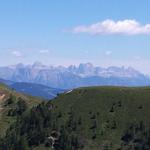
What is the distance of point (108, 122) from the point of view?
19825cm

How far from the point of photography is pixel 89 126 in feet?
648

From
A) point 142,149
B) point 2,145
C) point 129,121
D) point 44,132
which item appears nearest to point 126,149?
point 142,149

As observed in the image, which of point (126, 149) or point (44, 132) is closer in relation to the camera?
point (126, 149)

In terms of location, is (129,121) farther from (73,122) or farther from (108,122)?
(73,122)

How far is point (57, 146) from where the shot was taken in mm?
185750

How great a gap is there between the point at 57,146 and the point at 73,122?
53.9ft

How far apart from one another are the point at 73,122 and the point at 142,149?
1394 inches

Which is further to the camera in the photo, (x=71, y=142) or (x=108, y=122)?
(x=108, y=122)

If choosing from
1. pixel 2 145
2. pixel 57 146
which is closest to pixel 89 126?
pixel 57 146

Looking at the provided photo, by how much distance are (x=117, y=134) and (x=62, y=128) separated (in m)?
23.1

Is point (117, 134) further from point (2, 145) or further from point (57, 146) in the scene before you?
point (2, 145)

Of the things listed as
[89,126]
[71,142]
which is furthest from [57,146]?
[89,126]

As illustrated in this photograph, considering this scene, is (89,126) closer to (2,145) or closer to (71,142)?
(71,142)

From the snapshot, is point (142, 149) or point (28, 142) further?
point (28, 142)
